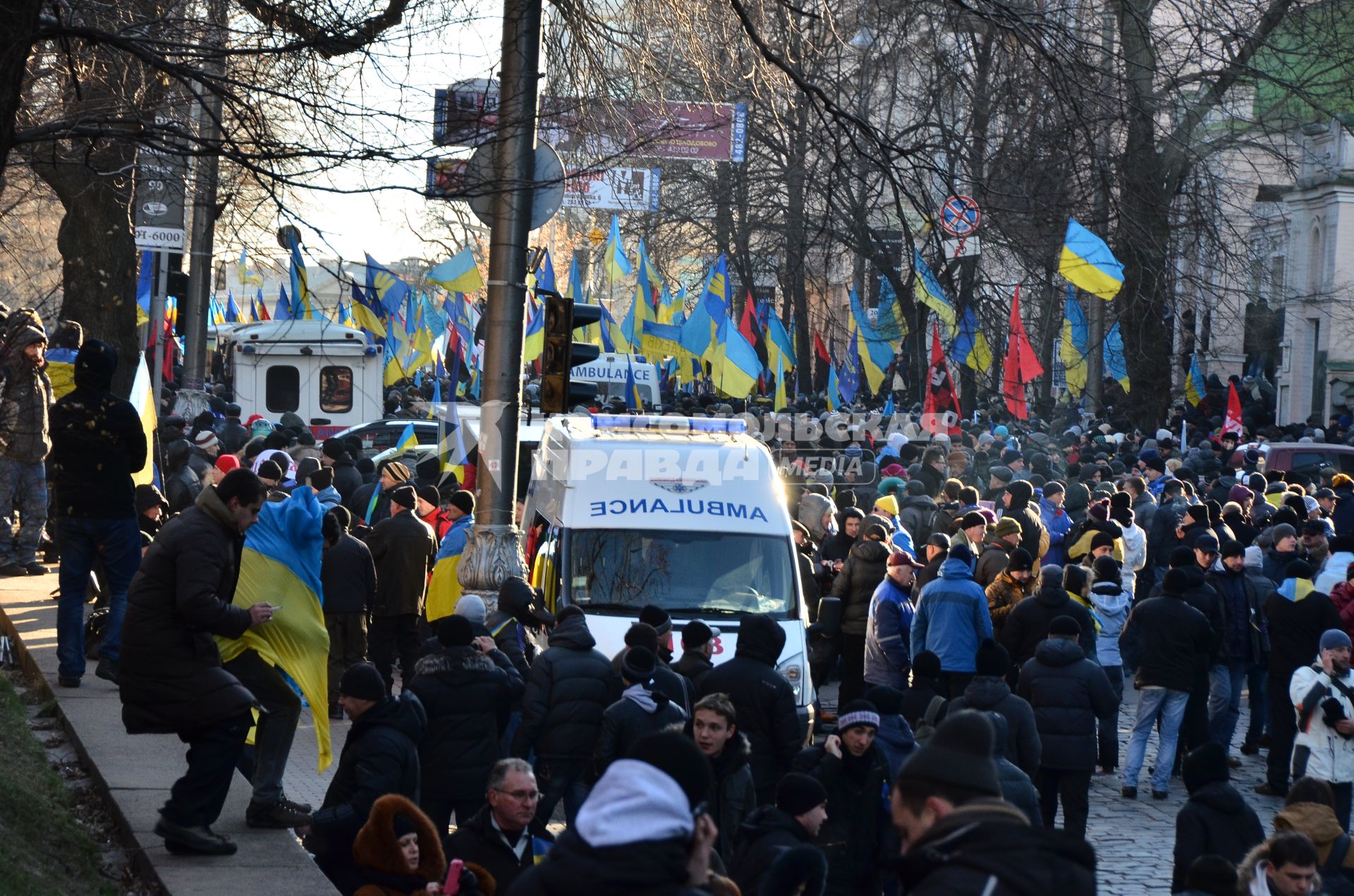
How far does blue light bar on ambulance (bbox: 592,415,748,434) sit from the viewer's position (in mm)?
12523

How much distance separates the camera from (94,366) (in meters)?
9.00

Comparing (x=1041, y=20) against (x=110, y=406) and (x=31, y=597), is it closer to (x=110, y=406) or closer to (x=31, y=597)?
(x=110, y=406)

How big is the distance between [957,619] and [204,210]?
8632 millimetres

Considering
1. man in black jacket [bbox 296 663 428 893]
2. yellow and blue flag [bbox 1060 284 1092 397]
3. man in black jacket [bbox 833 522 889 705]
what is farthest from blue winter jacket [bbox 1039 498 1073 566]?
man in black jacket [bbox 296 663 428 893]

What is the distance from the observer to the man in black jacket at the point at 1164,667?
11.1 m

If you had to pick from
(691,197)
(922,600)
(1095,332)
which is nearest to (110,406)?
(922,600)

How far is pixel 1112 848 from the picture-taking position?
32.5 feet

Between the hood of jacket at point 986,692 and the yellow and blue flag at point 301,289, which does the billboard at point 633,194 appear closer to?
the yellow and blue flag at point 301,289

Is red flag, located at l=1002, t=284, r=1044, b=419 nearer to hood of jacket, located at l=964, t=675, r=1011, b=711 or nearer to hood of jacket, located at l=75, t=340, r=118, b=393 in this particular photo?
hood of jacket, located at l=964, t=675, r=1011, b=711

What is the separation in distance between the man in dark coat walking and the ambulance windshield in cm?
400

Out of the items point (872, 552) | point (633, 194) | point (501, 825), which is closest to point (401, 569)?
point (872, 552)

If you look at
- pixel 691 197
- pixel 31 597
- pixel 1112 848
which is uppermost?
pixel 691 197

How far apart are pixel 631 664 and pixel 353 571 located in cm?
431

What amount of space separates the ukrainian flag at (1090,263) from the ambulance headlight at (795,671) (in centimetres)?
817
